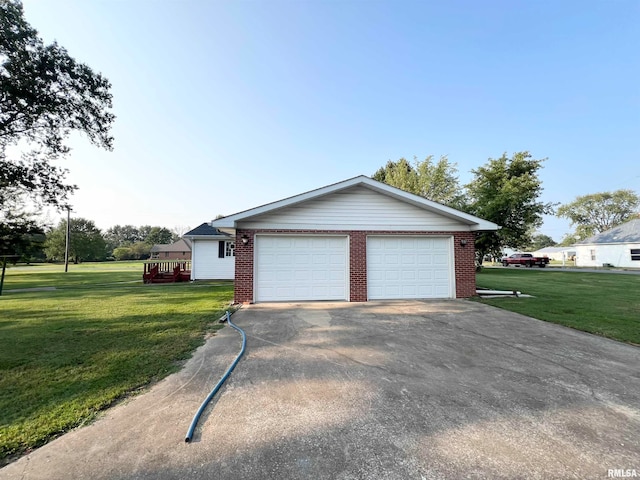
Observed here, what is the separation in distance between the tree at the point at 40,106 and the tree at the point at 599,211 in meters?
65.1

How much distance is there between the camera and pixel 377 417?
2457 millimetres

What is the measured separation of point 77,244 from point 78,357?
2318 inches

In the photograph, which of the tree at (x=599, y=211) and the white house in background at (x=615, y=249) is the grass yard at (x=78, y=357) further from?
the tree at (x=599, y=211)

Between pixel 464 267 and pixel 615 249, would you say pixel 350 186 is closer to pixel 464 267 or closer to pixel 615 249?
pixel 464 267

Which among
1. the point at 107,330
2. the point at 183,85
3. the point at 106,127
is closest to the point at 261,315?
the point at 107,330

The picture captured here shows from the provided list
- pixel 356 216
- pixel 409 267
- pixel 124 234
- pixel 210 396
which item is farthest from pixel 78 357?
pixel 124 234

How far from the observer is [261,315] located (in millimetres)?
6574

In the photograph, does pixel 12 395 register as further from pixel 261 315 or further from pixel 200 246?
pixel 200 246

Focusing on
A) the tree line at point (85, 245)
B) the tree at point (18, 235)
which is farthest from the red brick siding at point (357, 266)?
the tree line at point (85, 245)

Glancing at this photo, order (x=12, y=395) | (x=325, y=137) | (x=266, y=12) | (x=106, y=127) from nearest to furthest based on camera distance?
(x=12, y=395)
(x=266, y=12)
(x=106, y=127)
(x=325, y=137)

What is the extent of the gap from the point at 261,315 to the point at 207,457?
4662 mm

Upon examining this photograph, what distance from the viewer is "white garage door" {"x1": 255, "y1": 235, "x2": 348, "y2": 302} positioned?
823 cm

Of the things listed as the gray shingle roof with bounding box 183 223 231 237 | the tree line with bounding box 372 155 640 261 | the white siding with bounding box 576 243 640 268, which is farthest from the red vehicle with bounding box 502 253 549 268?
the gray shingle roof with bounding box 183 223 231 237

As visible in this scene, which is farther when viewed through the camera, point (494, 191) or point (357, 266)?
point (494, 191)
